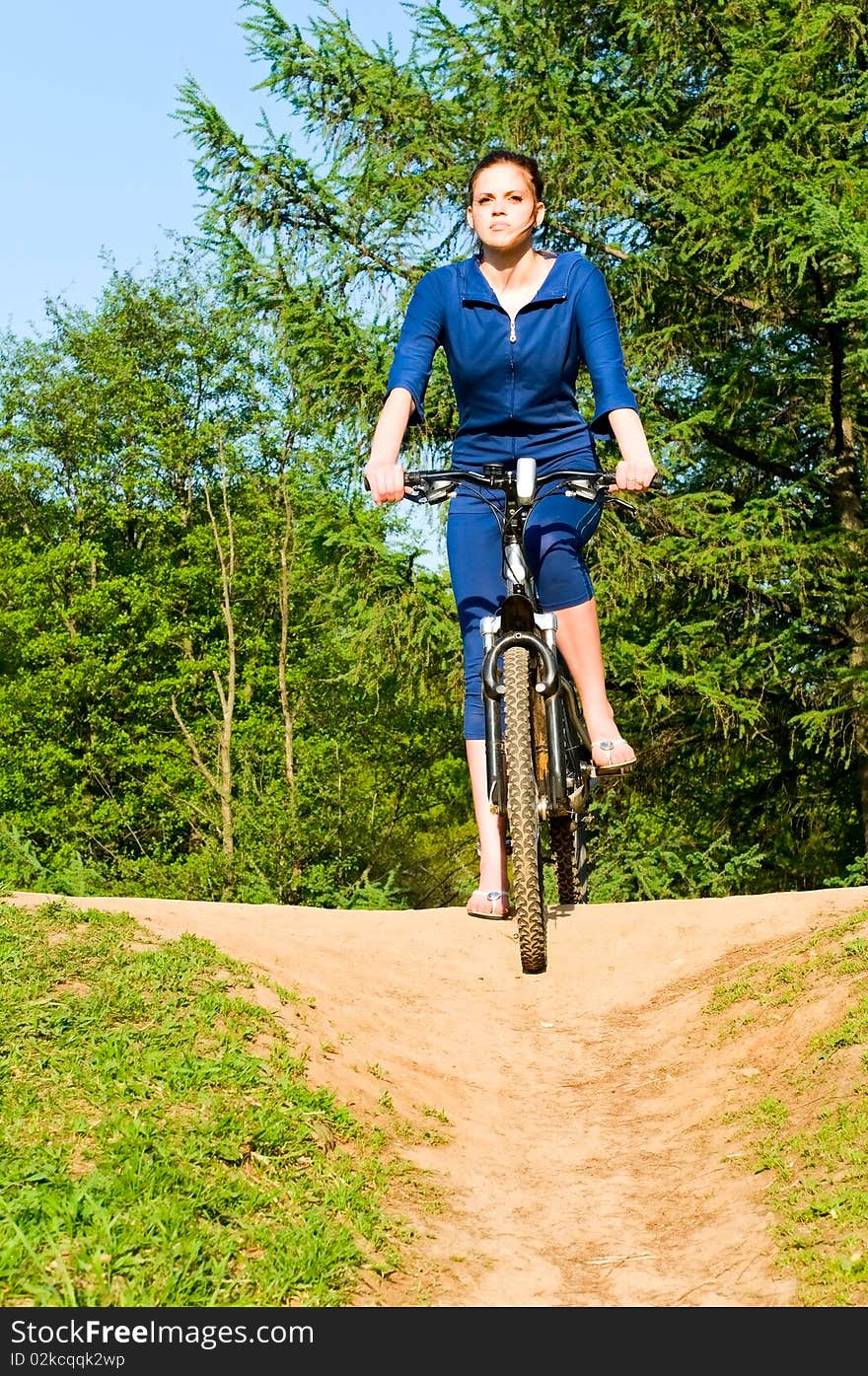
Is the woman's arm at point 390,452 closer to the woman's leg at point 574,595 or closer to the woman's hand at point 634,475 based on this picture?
the woman's leg at point 574,595

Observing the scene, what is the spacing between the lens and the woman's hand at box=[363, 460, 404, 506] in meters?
4.29

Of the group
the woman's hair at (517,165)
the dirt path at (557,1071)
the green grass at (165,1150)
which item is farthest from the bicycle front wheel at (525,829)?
the woman's hair at (517,165)

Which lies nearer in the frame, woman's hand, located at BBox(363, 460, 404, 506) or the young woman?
woman's hand, located at BBox(363, 460, 404, 506)

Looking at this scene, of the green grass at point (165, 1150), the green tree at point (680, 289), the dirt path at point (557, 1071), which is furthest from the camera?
the green tree at point (680, 289)

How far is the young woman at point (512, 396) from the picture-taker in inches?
174

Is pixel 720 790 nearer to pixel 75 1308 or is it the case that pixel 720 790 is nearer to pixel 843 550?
pixel 843 550

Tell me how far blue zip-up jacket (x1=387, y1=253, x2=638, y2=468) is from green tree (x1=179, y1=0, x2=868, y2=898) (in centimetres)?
799

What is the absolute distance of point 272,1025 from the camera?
17.8 ft

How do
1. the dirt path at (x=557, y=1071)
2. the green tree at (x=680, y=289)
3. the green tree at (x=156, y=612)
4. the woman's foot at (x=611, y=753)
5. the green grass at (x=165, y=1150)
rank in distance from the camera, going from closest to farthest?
the green grass at (x=165, y=1150) < the dirt path at (x=557, y=1071) < the woman's foot at (x=611, y=753) < the green tree at (x=680, y=289) < the green tree at (x=156, y=612)

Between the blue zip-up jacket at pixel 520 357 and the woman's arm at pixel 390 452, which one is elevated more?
the blue zip-up jacket at pixel 520 357

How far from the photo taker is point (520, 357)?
444 cm

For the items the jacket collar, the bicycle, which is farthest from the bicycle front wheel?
the jacket collar

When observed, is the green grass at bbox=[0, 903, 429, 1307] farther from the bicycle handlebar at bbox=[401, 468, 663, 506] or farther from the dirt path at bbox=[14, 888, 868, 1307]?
the bicycle handlebar at bbox=[401, 468, 663, 506]

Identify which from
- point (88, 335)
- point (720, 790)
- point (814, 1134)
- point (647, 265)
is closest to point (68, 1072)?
point (814, 1134)
